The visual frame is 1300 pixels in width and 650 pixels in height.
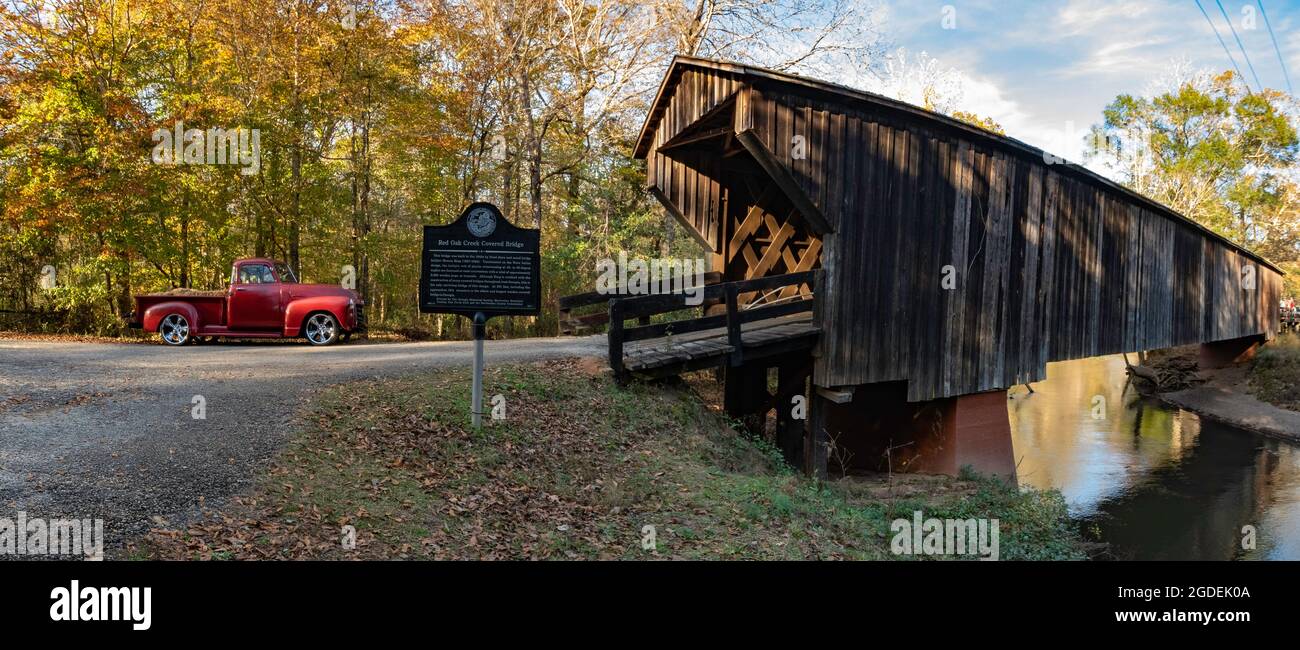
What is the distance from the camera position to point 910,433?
42.1ft

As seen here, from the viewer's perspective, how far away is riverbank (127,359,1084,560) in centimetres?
542

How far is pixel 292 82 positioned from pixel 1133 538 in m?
23.9

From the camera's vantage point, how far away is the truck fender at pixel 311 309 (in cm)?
1405

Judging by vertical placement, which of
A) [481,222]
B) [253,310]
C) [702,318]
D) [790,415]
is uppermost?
[481,222]

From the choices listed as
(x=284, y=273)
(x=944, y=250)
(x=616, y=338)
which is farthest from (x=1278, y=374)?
(x=284, y=273)

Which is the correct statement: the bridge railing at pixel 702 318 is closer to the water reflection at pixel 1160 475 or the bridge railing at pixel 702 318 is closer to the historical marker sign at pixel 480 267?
the historical marker sign at pixel 480 267

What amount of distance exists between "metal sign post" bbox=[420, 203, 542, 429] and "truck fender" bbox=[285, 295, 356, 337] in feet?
24.8

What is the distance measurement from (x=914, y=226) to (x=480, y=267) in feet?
23.0

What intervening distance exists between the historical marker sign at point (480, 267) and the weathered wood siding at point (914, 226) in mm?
3825

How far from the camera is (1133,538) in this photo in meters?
11.4

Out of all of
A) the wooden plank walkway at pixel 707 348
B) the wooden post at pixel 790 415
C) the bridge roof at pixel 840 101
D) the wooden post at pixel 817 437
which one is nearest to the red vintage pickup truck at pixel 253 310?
the wooden plank walkway at pixel 707 348

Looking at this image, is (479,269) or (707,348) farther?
(707,348)

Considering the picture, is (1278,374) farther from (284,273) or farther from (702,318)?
(284,273)
